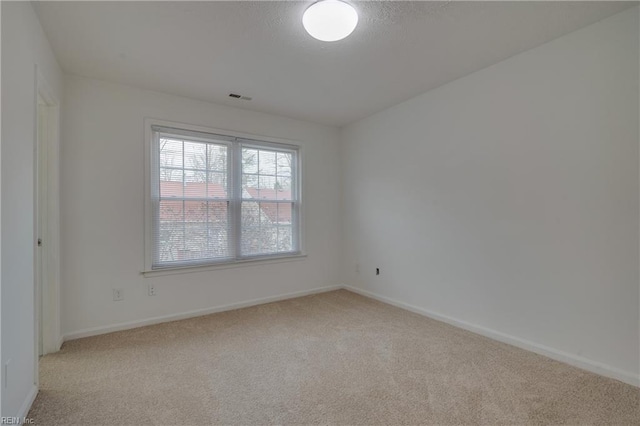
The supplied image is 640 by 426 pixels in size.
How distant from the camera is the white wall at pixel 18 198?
62.0 inches

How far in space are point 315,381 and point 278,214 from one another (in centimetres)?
244

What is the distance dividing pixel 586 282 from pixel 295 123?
3.55 m

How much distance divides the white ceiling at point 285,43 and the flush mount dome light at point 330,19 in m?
0.08

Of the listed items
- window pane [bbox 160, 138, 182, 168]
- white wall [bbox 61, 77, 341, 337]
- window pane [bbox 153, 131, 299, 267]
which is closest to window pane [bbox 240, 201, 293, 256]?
window pane [bbox 153, 131, 299, 267]

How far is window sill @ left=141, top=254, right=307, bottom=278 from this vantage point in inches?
131

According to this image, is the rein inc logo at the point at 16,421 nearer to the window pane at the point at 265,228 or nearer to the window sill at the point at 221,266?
the window sill at the point at 221,266

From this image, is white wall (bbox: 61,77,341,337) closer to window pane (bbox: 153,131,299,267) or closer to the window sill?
the window sill

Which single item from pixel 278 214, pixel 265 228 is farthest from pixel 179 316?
pixel 278 214

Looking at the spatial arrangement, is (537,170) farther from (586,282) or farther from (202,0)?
(202,0)

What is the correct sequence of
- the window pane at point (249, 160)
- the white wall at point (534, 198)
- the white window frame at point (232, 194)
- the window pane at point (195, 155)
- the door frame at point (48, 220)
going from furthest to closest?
the window pane at point (249, 160), the window pane at point (195, 155), the white window frame at point (232, 194), the door frame at point (48, 220), the white wall at point (534, 198)

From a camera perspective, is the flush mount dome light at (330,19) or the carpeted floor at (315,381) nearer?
the carpeted floor at (315,381)

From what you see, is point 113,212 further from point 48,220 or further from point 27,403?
point 27,403

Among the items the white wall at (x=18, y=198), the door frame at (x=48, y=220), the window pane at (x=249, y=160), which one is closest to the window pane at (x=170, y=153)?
the window pane at (x=249, y=160)

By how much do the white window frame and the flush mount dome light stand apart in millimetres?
2001
